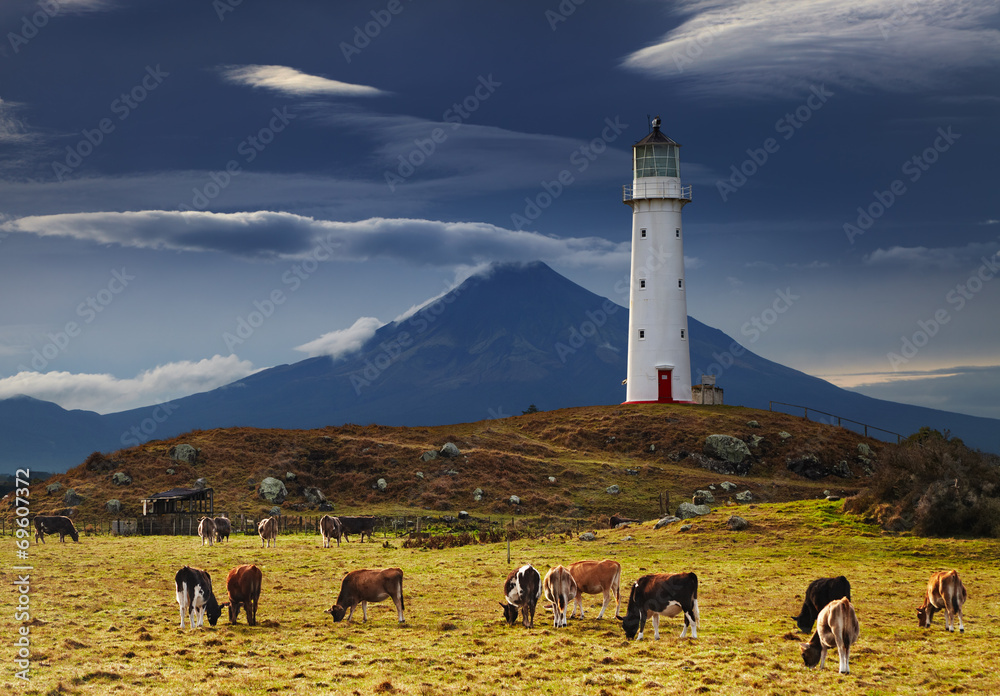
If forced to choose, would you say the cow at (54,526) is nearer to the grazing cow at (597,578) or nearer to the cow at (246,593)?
the cow at (246,593)

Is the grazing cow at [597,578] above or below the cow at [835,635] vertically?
above

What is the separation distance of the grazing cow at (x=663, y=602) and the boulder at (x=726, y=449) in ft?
174

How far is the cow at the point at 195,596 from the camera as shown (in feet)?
79.6

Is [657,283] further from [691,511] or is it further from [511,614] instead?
[511,614]

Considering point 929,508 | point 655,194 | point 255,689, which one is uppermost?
point 655,194

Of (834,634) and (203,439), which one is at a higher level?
(203,439)

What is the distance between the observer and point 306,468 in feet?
233

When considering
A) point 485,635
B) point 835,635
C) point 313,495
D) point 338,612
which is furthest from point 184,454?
point 835,635

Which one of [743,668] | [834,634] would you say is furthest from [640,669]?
[834,634]

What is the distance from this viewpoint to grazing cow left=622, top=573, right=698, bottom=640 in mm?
22750

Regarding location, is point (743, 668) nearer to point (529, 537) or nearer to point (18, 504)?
point (529, 537)

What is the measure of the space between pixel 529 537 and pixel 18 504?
3513 centimetres

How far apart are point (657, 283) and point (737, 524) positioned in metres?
46.3

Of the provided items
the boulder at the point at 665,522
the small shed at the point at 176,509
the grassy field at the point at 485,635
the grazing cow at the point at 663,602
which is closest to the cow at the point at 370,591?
the grassy field at the point at 485,635
